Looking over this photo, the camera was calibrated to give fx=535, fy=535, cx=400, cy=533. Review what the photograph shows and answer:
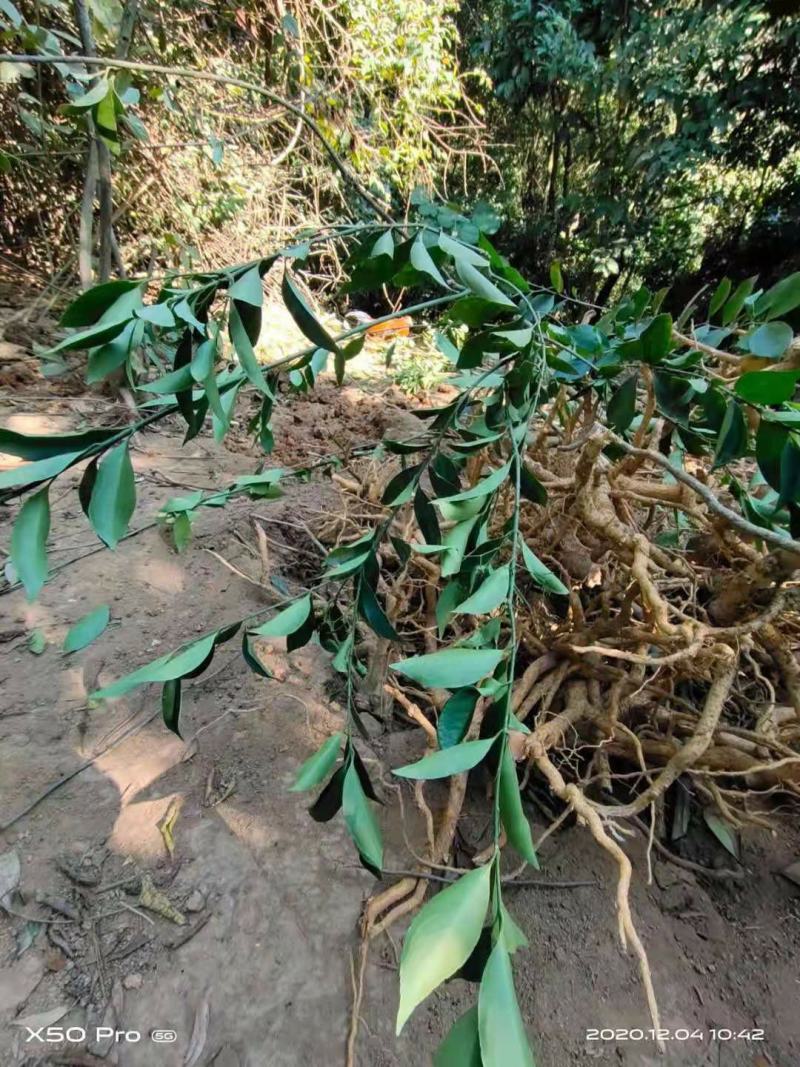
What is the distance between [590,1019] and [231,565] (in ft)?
3.48

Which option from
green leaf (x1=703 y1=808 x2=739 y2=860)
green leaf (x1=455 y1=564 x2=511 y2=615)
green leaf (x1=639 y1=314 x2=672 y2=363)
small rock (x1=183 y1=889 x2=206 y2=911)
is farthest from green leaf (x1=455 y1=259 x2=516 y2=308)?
green leaf (x1=703 y1=808 x2=739 y2=860)

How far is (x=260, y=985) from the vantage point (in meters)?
0.65

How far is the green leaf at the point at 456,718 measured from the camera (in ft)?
1.29

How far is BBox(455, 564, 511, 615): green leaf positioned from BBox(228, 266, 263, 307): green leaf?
0.27 meters

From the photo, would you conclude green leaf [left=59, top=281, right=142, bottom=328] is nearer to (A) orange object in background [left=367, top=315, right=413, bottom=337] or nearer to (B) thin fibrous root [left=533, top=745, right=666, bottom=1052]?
(B) thin fibrous root [left=533, top=745, right=666, bottom=1052]

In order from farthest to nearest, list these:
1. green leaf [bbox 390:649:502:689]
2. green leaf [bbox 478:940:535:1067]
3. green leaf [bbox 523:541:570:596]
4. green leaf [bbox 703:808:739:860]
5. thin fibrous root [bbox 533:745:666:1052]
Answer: green leaf [bbox 703:808:739:860]
thin fibrous root [bbox 533:745:666:1052]
green leaf [bbox 523:541:570:596]
green leaf [bbox 390:649:502:689]
green leaf [bbox 478:940:535:1067]

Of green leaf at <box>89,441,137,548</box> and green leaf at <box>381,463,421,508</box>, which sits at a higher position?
green leaf at <box>89,441,137,548</box>

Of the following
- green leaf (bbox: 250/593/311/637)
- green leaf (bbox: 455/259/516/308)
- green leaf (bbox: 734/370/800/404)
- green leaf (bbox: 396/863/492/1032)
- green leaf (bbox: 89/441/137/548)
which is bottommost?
green leaf (bbox: 396/863/492/1032)

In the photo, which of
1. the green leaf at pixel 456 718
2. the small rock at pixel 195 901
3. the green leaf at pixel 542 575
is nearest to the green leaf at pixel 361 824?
the green leaf at pixel 456 718

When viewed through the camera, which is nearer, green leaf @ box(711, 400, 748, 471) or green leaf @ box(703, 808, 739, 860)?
green leaf @ box(711, 400, 748, 471)

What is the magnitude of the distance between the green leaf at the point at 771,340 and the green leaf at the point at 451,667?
1.34 feet

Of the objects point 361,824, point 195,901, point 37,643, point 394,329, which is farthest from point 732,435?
point 394,329

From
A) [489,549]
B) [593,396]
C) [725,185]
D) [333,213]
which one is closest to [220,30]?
[333,213]

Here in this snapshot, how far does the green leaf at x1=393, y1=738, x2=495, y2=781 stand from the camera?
1.09 feet
